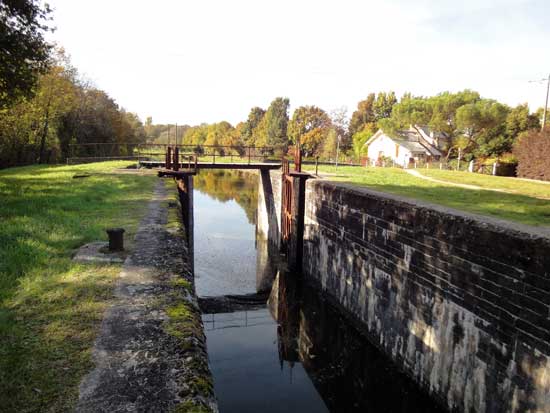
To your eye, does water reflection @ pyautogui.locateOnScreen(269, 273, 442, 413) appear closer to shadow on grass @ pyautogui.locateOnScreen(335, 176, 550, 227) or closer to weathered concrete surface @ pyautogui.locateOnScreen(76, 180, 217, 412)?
shadow on grass @ pyautogui.locateOnScreen(335, 176, 550, 227)

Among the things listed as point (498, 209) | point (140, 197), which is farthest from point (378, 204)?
point (140, 197)

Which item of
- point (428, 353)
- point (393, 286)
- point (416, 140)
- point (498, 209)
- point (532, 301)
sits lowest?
point (428, 353)

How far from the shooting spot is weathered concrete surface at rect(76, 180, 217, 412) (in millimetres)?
2707

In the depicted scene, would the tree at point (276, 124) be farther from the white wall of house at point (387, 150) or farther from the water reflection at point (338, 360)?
the water reflection at point (338, 360)

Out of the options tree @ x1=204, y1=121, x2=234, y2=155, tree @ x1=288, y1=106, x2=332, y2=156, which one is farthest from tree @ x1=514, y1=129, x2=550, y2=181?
tree @ x1=204, y1=121, x2=234, y2=155

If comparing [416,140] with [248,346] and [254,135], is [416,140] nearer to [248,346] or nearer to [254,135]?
[254,135]

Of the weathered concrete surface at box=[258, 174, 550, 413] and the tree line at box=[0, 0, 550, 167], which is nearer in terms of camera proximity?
the weathered concrete surface at box=[258, 174, 550, 413]

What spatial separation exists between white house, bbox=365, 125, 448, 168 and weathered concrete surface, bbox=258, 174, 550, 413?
32946 mm

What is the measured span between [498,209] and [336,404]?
19.1ft

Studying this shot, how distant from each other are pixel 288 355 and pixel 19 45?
11.5 m

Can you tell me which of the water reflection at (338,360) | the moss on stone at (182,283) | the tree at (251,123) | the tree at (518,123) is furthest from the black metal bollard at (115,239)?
the tree at (251,123)

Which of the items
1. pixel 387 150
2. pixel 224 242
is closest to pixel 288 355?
pixel 224 242

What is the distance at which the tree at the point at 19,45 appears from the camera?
11805 millimetres

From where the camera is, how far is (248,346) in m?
9.98
